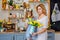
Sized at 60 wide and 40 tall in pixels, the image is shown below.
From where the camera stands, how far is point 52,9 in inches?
186

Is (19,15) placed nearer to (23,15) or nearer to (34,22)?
(23,15)

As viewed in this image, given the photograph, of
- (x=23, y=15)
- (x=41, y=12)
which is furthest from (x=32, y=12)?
(x=41, y=12)

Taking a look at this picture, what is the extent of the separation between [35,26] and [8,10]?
7.50 feet

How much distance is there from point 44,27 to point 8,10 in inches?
91.7

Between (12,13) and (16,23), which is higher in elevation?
(12,13)

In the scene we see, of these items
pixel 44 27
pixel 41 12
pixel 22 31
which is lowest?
pixel 22 31

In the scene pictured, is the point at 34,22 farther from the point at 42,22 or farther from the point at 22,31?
the point at 22,31

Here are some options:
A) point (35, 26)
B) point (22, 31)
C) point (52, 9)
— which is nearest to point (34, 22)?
point (35, 26)

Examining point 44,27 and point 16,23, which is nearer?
point 44,27

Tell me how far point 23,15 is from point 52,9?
2.84 feet

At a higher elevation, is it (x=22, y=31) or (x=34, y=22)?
(x=34, y=22)

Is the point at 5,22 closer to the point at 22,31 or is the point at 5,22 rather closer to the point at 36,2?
the point at 22,31

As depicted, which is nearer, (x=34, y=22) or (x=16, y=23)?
(x=34, y=22)

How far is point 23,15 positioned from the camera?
4.73m
